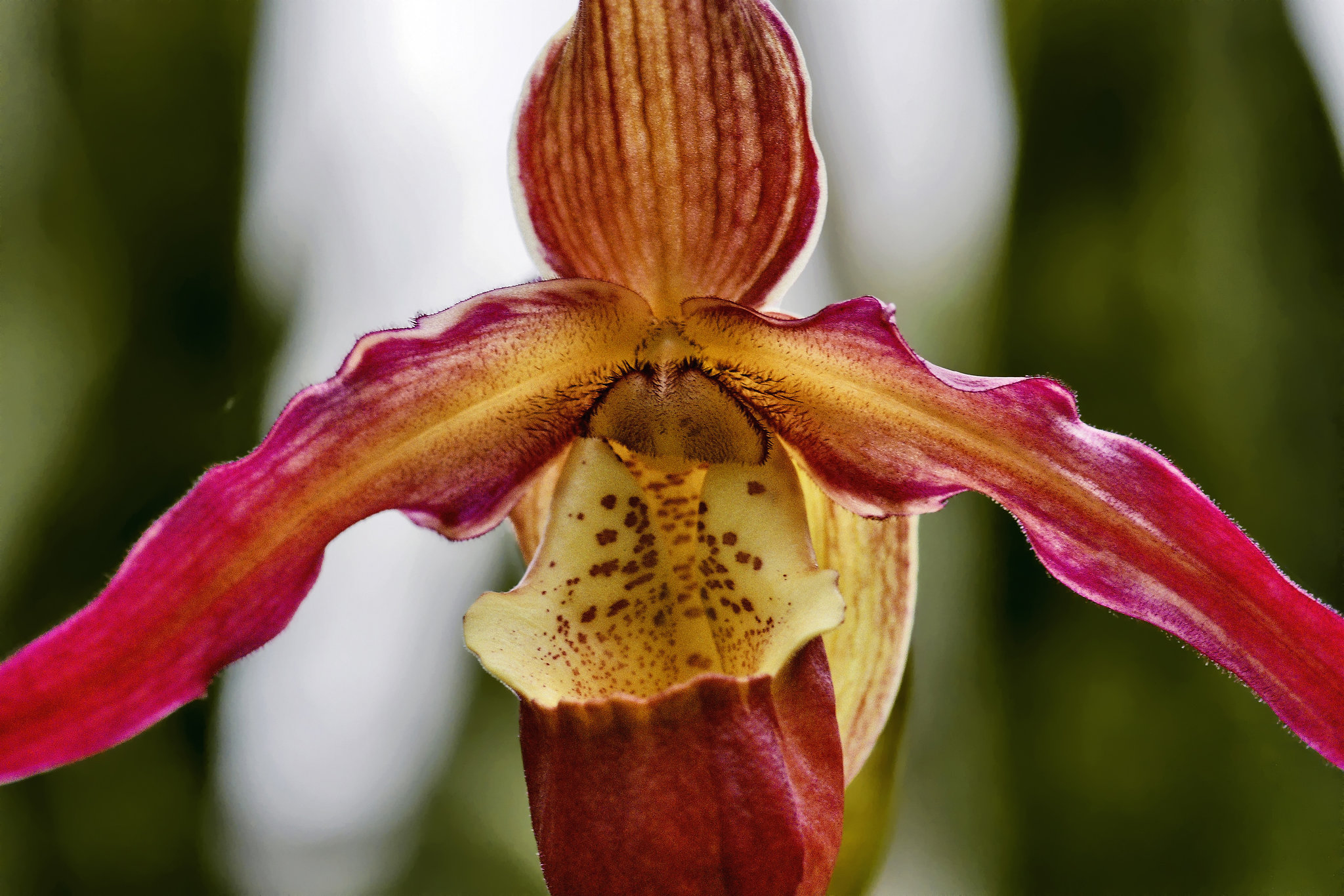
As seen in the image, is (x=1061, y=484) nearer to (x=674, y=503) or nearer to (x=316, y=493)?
(x=674, y=503)

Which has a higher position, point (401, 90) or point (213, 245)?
point (401, 90)

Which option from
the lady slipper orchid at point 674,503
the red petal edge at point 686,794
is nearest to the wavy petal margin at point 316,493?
the lady slipper orchid at point 674,503

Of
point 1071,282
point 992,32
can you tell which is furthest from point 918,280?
point 992,32

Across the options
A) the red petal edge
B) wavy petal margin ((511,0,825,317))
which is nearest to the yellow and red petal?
the red petal edge

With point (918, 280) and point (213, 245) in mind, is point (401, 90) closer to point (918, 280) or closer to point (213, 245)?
point (213, 245)

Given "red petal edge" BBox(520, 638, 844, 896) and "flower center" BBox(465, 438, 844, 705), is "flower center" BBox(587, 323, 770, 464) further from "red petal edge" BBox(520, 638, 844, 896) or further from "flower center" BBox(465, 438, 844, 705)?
"red petal edge" BBox(520, 638, 844, 896)

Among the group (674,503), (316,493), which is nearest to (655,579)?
(674,503)

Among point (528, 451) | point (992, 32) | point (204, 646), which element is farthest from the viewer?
point (992, 32)
